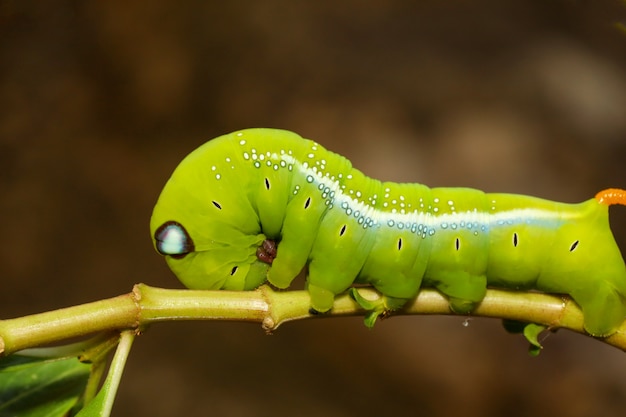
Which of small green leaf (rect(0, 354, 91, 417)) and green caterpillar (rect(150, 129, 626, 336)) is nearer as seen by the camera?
small green leaf (rect(0, 354, 91, 417))

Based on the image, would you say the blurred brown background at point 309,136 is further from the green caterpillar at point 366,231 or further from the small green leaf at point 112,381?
the small green leaf at point 112,381

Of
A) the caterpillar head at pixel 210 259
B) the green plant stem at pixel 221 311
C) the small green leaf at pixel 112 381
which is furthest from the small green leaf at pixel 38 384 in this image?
the caterpillar head at pixel 210 259

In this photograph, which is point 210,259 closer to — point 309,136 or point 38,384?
point 38,384

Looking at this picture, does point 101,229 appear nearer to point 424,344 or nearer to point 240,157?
point 424,344

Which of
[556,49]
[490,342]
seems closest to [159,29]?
[556,49]

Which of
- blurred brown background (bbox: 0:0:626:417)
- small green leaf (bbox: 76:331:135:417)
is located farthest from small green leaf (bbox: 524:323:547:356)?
blurred brown background (bbox: 0:0:626:417)

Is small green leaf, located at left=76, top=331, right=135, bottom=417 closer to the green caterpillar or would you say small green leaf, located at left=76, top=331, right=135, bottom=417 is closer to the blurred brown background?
the green caterpillar

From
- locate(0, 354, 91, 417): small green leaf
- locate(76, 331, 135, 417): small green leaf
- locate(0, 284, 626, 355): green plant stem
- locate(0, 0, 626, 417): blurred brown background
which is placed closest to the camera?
locate(0, 284, 626, 355): green plant stem
